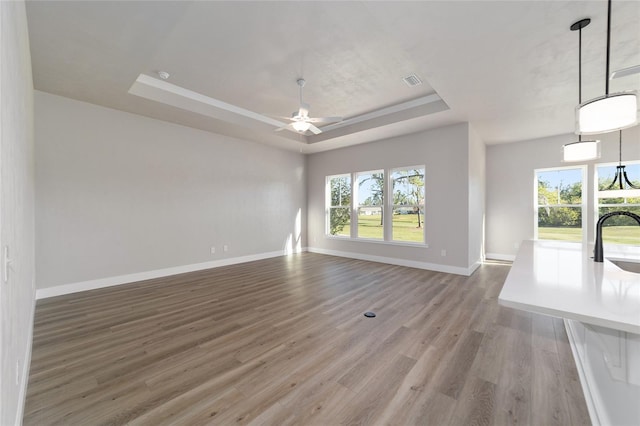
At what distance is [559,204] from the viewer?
560cm

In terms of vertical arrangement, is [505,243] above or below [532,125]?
below

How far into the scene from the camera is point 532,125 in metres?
4.84

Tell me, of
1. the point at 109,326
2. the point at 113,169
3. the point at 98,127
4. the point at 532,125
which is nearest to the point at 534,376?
the point at 109,326

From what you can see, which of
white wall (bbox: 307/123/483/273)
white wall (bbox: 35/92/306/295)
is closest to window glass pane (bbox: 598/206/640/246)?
white wall (bbox: 307/123/483/273)

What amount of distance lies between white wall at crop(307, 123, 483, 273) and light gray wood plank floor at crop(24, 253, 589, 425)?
4.67 feet

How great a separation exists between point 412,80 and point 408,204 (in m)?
2.70

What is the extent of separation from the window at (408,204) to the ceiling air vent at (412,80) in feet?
6.48

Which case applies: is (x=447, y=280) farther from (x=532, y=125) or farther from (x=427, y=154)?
(x=532, y=125)

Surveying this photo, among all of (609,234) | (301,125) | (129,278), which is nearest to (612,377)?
(301,125)

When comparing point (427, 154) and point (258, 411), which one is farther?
point (427, 154)

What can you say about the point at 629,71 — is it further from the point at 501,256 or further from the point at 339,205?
the point at 339,205

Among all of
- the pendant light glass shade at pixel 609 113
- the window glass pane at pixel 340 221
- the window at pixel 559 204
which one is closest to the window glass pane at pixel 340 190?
the window glass pane at pixel 340 221

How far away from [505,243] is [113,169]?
834cm

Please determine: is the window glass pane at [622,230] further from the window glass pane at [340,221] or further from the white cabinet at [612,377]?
the white cabinet at [612,377]
